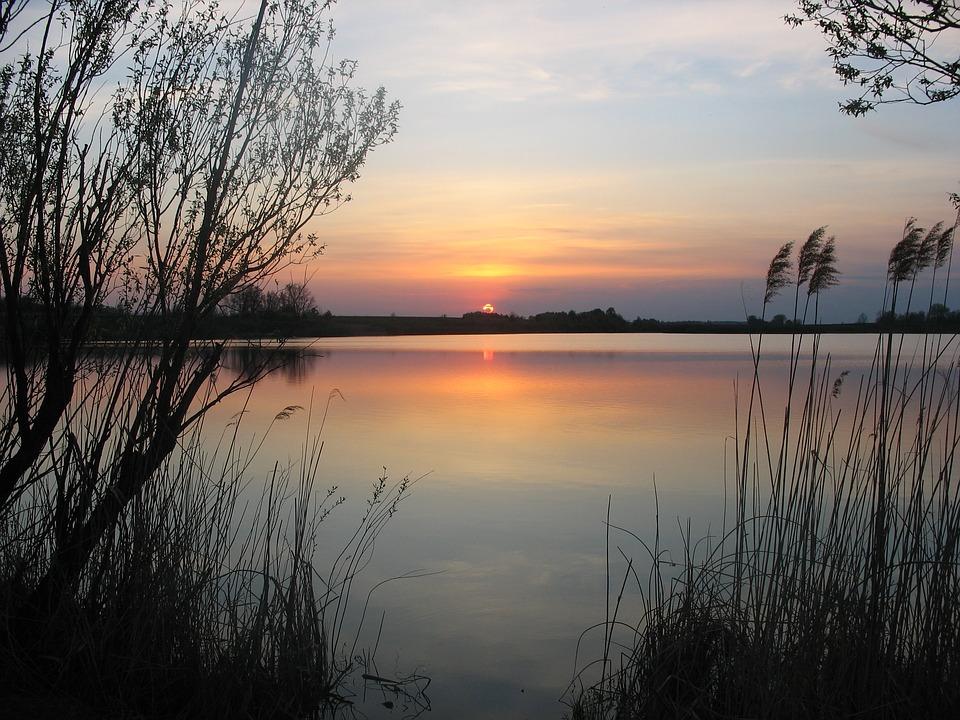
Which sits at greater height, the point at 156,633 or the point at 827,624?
the point at 827,624

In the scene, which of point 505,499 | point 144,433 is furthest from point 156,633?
point 505,499

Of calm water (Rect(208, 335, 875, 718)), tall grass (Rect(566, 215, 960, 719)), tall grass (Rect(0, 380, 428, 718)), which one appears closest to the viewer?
tall grass (Rect(566, 215, 960, 719))

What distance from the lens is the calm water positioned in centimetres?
445

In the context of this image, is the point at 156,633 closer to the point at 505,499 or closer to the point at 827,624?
the point at 827,624

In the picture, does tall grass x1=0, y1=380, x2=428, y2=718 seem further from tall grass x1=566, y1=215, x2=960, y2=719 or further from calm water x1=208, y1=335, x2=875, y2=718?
tall grass x1=566, y1=215, x2=960, y2=719

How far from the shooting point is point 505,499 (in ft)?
25.9

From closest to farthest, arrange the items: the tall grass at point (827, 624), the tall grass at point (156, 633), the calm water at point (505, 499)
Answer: the tall grass at point (827, 624) < the tall grass at point (156, 633) < the calm water at point (505, 499)

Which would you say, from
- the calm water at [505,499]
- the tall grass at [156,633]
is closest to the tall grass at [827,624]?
the calm water at [505,499]

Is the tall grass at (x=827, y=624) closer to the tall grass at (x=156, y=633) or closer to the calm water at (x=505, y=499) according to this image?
the calm water at (x=505, y=499)

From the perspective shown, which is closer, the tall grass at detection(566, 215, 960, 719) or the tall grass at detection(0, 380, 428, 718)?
the tall grass at detection(566, 215, 960, 719)

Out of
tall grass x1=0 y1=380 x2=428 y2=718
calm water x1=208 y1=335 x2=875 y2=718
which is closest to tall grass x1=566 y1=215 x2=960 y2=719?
calm water x1=208 y1=335 x2=875 y2=718

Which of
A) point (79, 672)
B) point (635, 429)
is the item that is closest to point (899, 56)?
point (79, 672)

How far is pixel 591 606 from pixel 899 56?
11.5 ft

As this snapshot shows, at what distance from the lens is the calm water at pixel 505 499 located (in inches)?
175
